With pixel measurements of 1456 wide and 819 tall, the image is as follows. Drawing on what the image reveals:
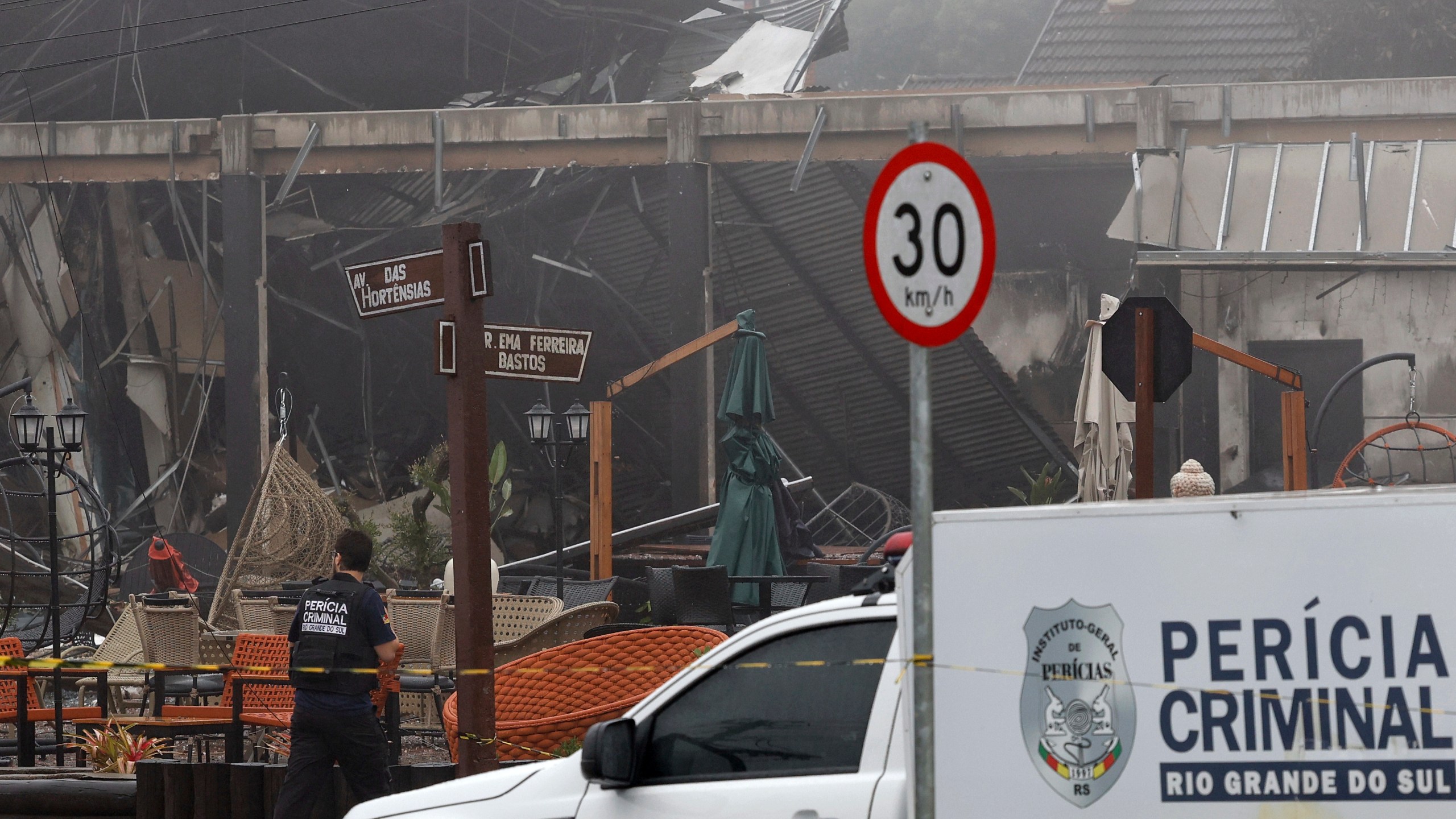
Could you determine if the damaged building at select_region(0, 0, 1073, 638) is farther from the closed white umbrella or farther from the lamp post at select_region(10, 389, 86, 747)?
the closed white umbrella

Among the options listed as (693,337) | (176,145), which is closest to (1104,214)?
(693,337)

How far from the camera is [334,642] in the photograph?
680cm

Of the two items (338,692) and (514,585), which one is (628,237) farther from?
(338,692)

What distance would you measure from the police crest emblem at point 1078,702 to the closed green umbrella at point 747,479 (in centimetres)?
947

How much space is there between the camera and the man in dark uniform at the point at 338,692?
6.69 meters

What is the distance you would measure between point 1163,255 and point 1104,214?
287cm

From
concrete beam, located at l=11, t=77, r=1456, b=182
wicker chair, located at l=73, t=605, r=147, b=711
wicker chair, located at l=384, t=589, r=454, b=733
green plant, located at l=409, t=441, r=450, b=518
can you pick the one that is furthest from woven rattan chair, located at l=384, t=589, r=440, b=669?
concrete beam, located at l=11, t=77, r=1456, b=182

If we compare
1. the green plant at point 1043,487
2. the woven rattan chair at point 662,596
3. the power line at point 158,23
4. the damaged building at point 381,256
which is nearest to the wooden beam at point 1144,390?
the woven rattan chair at point 662,596

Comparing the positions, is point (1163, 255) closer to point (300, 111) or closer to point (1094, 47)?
point (1094, 47)

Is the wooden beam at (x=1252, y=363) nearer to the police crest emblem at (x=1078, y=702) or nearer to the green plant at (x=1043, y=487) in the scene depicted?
the green plant at (x=1043, y=487)

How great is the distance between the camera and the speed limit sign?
3.85 meters

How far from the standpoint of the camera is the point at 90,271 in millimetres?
21016

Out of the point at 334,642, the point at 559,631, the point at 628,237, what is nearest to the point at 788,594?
the point at 559,631

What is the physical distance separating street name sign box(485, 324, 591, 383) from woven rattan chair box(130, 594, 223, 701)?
3659 millimetres
